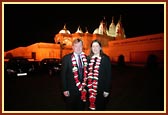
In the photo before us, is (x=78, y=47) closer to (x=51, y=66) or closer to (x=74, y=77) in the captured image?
(x=74, y=77)

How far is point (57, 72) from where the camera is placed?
45.3ft

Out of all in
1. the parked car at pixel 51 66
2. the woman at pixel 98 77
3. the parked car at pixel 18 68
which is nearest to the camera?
the woman at pixel 98 77

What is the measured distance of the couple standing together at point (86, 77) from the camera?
380 centimetres

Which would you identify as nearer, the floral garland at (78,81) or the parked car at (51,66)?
the floral garland at (78,81)

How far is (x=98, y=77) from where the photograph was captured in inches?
150

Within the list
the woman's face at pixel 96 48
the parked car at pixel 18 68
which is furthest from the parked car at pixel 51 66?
Answer: the woman's face at pixel 96 48

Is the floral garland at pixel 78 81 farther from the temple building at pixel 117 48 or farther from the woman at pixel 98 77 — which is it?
the temple building at pixel 117 48

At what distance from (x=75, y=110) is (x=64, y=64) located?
2.92 ft

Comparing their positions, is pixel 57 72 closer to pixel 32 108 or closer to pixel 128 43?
pixel 32 108

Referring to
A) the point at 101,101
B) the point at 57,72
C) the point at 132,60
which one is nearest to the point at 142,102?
the point at 101,101

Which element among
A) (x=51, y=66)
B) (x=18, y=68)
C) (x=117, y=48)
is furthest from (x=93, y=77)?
(x=117, y=48)

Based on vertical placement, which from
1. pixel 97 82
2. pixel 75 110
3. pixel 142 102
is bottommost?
pixel 142 102

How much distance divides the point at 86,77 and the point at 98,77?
0.71 feet

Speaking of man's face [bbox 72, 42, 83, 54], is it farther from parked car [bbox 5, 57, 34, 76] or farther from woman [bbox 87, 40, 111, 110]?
parked car [bbox 5, 57, 34, 76]
